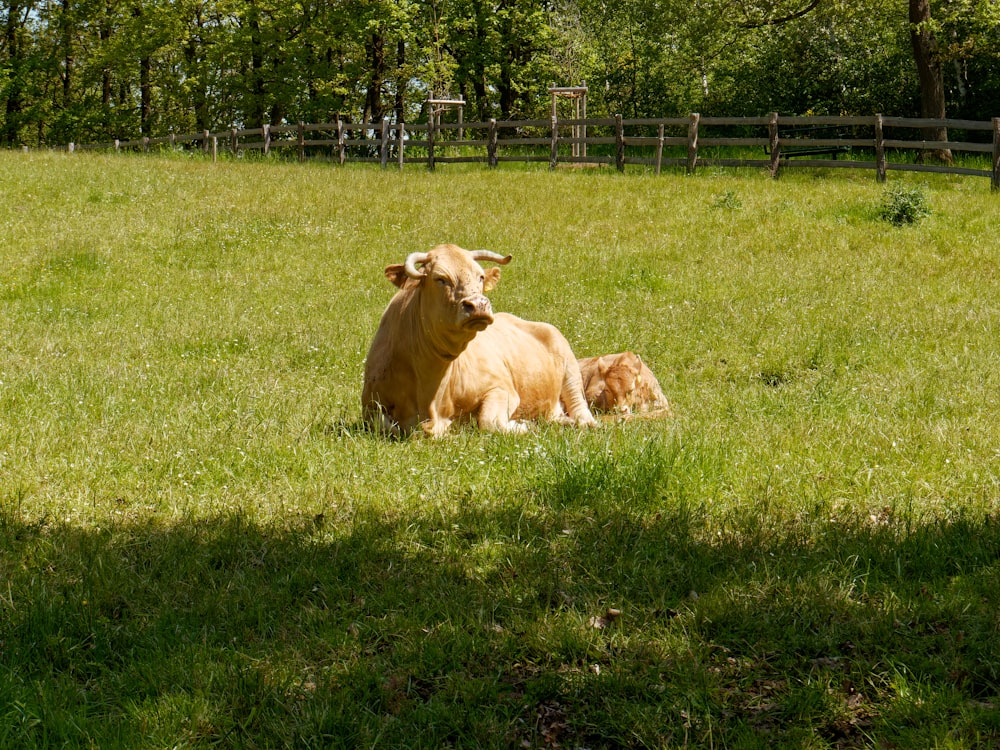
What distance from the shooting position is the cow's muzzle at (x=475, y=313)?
738 cm

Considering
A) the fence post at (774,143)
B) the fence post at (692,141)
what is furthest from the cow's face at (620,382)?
the fence post at (692,141)

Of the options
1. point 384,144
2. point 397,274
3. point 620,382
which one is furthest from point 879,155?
point 397,274

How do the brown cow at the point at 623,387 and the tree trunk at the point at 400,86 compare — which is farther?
the tree trunk at the point at 400,86

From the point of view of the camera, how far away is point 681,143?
27.6 meters

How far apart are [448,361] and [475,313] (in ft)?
2.26

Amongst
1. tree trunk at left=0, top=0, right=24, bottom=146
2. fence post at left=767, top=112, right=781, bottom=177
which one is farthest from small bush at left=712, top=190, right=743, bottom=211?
tree trunk at left=0, top=0, right=24, bottom=146

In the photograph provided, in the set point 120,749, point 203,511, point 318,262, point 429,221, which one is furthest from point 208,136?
point 120,749

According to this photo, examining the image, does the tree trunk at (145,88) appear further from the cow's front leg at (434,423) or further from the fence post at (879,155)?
the cow's front leg at (434,423)

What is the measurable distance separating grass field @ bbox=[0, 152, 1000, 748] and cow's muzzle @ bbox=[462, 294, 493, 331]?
0.88 metres

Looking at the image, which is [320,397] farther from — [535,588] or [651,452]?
[535,588]

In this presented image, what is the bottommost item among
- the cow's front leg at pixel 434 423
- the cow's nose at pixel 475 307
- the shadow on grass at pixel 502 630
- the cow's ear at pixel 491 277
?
the shadow on grass at pixel 502 630

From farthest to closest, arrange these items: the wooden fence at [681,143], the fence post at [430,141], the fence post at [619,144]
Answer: the fence post at [430,141], the fence post at [619,144], the wooden fence at [681,143]

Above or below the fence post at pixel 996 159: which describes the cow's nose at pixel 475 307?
below

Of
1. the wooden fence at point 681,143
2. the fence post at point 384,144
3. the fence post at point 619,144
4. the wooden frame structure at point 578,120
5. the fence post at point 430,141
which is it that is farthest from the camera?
the fence post at point 384,144
